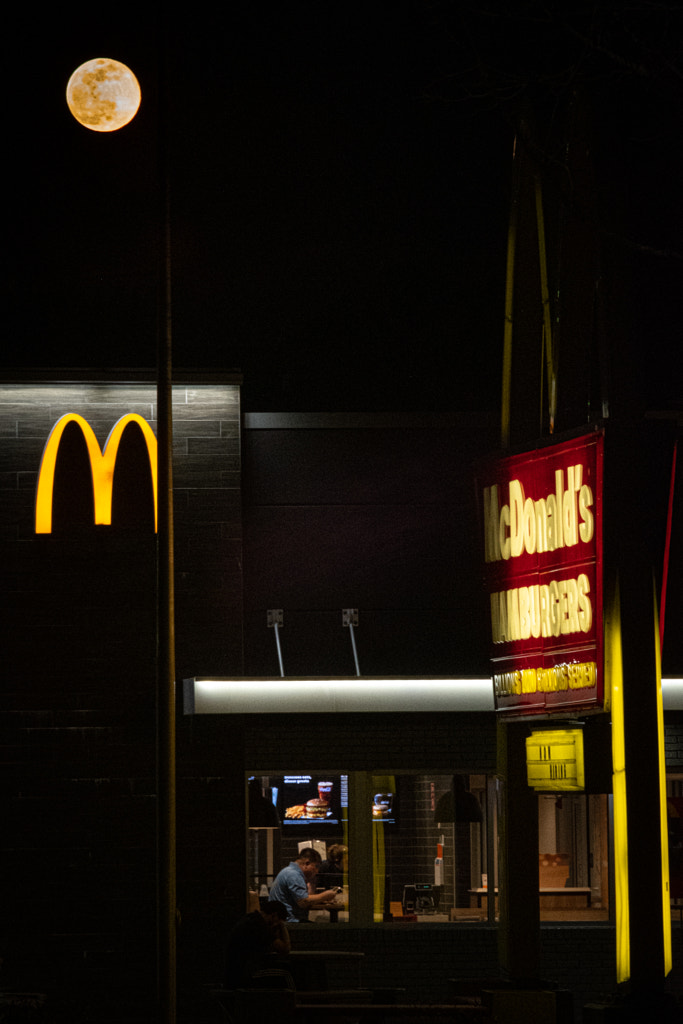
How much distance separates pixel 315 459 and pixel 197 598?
2458mm

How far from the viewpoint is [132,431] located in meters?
14.6

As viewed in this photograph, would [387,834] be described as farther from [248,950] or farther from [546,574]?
[546,574]

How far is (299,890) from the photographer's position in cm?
1559

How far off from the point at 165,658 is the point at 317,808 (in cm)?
556

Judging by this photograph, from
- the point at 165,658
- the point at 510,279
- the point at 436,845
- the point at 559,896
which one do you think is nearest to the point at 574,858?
the point at 559,896

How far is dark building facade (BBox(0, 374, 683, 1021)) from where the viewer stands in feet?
45.8

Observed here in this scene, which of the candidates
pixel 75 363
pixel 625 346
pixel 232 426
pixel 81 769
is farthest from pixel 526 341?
pixel 81 769

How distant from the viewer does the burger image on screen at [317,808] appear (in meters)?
16.1

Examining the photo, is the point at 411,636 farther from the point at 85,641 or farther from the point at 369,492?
the point at 85,641

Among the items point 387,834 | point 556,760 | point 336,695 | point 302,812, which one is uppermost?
point 336,695

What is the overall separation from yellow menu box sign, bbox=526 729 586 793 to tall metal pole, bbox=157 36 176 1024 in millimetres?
2984

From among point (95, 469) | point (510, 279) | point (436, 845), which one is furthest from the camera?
point (436, 845)

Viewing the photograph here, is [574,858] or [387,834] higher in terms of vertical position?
[387,834]

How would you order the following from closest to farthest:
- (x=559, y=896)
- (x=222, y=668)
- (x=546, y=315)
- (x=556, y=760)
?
(x=556, y=760) → (x=546, y=315) → (x=222, y=668) → (x=559, y=896)
